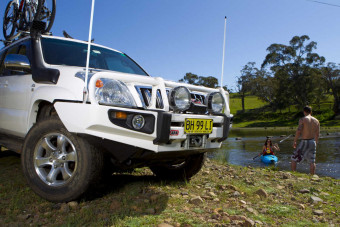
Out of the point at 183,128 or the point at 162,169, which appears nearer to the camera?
the point at 183,128

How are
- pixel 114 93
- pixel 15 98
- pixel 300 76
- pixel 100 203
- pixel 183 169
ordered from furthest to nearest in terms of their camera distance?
pixel 300 76 < pixel 183 169 < pixel 15 98 < pixel 100 203 < pixel 114 93

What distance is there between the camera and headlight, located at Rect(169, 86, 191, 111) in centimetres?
310

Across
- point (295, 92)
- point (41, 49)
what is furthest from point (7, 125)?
point (295, 92)

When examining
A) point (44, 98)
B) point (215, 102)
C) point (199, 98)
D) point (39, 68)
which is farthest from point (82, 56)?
point (215, 102)

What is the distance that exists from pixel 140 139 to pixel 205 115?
0.87 meters

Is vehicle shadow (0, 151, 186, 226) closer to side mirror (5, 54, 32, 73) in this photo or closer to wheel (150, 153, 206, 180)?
wheel (150, 153, 206, 180)

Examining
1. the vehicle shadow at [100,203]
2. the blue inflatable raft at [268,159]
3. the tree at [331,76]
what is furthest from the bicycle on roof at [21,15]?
the tree at [331,76]

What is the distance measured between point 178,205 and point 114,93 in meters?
1.40

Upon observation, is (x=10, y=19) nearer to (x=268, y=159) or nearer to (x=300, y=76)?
(x=268, y=159)

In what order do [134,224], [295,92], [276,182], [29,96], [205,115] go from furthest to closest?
[295,92], [276,182], [29,96], [205,115], [134,224]

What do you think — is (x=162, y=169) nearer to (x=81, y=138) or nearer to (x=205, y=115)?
(x=205, y=115)

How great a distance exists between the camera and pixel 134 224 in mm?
2650

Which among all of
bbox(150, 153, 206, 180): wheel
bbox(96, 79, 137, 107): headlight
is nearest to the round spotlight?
bbox(96, 79, 137, 107): headlight

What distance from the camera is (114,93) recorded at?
2.97 meters
